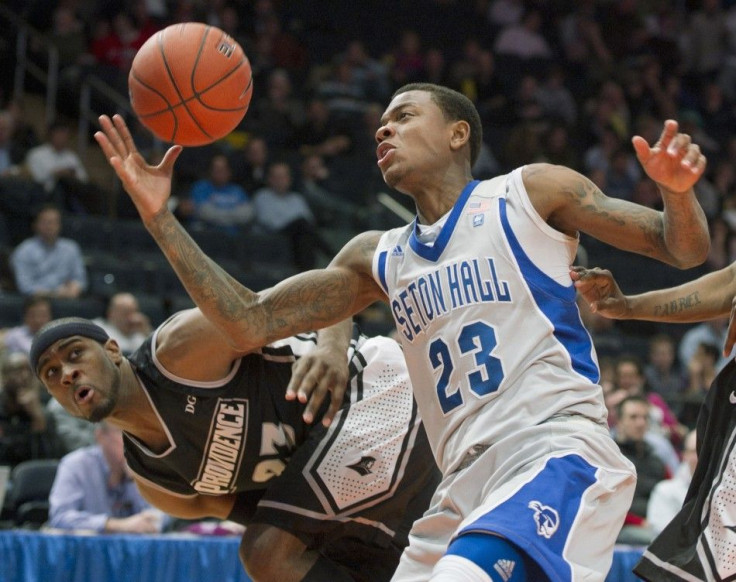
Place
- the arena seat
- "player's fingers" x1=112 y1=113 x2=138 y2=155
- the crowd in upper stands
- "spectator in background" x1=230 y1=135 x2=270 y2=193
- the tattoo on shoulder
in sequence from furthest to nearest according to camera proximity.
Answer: "spectator in background" x1=230 y1=135 x2=270 y2=193 → the crowd in upper stands → the arena seat → the tattoo on shoulder → "player's fingers" x1=112 y1=113 x2=138 y2=155

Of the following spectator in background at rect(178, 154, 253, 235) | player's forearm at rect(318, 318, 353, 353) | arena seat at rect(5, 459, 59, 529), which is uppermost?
player's forearm at rect(318, 318, 353, 353)

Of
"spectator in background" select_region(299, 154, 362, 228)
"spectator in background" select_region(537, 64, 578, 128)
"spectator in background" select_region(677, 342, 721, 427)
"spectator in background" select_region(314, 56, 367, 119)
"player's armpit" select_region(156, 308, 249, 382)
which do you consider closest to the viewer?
"player's armpit" select_region(156, 308, 249, 382)

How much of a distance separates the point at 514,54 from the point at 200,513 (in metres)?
13.5

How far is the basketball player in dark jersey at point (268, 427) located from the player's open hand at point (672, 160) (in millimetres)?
1607

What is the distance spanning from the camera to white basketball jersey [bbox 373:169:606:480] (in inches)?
146

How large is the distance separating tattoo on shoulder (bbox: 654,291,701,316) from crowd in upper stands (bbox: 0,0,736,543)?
149 inches

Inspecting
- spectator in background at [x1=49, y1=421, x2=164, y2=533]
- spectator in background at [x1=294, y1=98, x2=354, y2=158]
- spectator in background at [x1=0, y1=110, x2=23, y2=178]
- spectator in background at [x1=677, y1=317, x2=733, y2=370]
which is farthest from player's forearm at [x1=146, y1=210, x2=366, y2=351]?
spectator in background at [x1=294, y1=98, x2=354, y2=158]

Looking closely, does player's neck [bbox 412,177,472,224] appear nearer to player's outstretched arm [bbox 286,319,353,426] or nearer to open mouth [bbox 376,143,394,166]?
open mouth [bbox 376,143,394,166]

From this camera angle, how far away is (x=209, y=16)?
1463 cm

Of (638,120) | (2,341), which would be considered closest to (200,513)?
(2,341)

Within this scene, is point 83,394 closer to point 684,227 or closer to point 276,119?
point 684,227

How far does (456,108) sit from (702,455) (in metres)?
1.44

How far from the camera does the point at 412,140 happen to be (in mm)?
4195

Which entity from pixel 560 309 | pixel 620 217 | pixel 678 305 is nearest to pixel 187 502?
pixel 560 309
